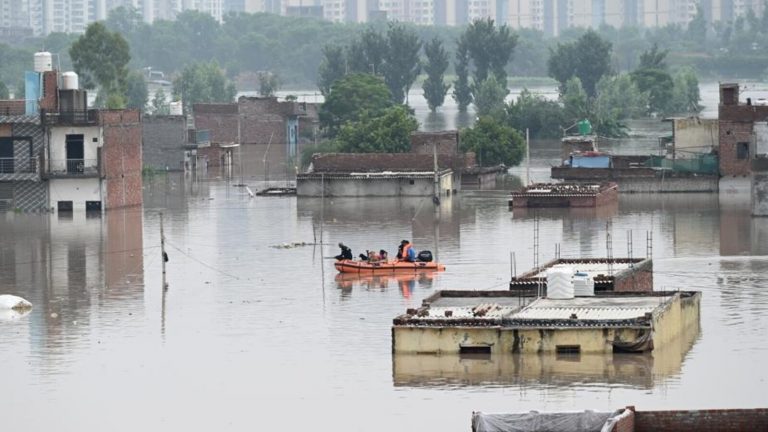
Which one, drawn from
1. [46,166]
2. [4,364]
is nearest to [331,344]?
[4,364]

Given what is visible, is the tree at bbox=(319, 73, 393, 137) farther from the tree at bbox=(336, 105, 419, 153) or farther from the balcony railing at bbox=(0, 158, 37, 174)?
the balcony railing at bbox=(0, 158, 37, 174)

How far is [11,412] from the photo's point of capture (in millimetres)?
32406

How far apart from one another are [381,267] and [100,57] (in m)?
56.9

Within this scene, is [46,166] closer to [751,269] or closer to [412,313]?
[751,269]

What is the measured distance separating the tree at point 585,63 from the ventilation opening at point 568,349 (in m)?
110

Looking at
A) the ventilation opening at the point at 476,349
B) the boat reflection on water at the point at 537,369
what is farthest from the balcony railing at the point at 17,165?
the ventilation opening at the point at 476,349

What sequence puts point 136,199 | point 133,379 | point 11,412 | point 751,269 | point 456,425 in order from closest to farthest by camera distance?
point 456,425
point 11,412
point 133,379
point 751,269
point 136,199

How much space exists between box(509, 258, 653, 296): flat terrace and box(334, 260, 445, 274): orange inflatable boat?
158 inches

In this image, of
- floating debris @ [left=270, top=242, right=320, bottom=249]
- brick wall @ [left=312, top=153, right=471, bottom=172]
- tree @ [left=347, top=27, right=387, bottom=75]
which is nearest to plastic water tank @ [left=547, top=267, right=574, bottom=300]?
floating debris @ [left=270, top=242, right=320, bottom=249]

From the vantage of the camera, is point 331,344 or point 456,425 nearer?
point 456,425

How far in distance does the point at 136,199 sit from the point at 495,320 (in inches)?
1347

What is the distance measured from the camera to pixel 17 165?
6375cm

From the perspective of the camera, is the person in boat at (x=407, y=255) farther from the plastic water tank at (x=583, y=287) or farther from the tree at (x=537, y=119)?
the tree at (x=537, y=119)

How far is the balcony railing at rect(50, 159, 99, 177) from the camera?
63.7m
